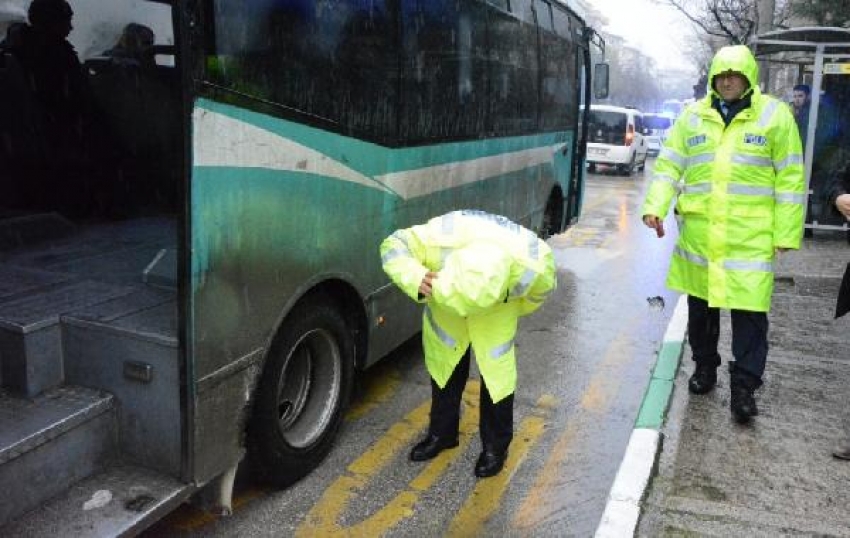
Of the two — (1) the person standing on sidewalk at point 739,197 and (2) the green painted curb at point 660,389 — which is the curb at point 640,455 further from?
(1) the person standing on sidewalk at point 739,197

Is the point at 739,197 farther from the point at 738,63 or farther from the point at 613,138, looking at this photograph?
the point at 613,138

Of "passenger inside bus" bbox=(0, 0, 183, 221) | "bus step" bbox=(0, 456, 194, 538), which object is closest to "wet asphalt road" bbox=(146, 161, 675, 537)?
"bus step" bbox=(0, 456, 194, 538)

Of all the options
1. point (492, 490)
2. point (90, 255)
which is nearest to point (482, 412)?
point (492, 490)

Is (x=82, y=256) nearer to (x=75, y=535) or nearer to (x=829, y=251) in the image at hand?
(x=75, y=535)

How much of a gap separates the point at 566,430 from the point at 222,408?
2343mm

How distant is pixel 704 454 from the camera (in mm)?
4176

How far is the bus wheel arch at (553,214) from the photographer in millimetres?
8945

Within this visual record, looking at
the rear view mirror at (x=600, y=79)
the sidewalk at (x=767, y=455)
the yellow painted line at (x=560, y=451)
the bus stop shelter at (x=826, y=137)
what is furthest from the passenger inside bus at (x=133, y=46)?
the bus stop shelter at (x=826, y=137)

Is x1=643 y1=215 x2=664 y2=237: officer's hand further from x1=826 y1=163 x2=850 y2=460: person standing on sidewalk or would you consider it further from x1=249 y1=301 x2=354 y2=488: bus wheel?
x1=249 y1=301 x2=354 y2=488: bus wheel

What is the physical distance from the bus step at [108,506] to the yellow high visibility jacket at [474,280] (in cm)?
132

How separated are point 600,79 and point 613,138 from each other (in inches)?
531

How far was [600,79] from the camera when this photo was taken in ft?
35.0

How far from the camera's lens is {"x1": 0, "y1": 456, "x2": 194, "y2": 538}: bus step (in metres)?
2.82

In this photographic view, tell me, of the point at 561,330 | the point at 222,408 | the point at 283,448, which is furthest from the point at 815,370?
the point at 222,408
